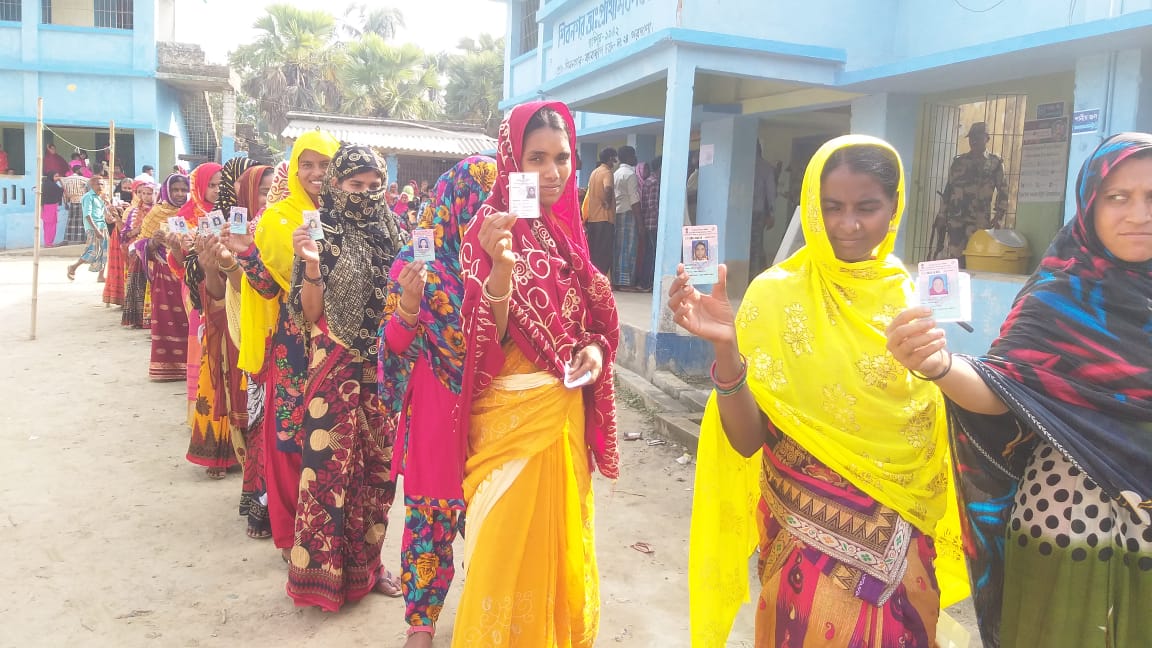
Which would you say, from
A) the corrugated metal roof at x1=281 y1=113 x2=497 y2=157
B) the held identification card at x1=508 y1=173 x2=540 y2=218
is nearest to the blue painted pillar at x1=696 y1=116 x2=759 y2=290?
the held identification card at x1=508 y1=173 x2=540 y2=218

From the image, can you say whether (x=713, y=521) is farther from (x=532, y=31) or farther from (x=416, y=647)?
(x=532, y=31)

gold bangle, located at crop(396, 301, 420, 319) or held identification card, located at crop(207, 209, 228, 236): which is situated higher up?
held identification card, located at crop(207, 209, 228, 236)

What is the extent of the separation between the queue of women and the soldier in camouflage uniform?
541 cm

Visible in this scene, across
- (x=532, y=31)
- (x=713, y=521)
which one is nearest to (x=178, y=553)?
(x=713, y=521)

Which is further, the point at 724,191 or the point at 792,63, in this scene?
the point at 724,191

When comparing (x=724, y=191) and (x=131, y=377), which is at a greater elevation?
(x=724, y=191)

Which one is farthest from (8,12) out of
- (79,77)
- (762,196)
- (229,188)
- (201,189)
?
(229,188)

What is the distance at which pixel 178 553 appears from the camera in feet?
13.7

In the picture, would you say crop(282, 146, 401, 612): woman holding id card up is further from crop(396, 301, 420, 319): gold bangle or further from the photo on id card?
the photo on id card

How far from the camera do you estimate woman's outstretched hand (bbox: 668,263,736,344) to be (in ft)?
6.17

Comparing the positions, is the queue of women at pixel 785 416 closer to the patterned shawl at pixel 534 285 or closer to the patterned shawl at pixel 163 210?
the patterned shawl at pixel 534 285

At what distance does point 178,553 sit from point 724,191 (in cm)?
773

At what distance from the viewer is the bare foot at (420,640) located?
3.06 metres

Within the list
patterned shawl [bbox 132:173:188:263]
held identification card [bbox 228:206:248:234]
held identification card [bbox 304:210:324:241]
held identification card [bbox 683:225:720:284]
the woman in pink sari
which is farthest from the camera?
patterned shawl [bbox 132:173:188:263]
